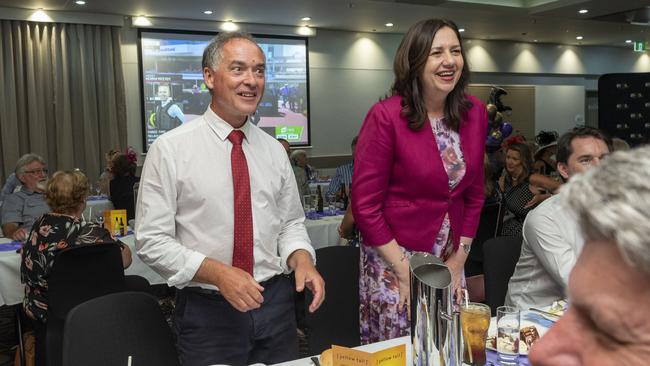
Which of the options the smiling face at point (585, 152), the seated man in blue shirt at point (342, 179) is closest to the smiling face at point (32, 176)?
the seated man in blue shirt at point (342, 179)

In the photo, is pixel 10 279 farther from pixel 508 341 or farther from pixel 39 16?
pixel 39 16

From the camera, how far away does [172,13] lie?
8.87 metres

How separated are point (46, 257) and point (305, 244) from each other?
1.84 m

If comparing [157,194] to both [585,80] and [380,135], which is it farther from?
[585,80]

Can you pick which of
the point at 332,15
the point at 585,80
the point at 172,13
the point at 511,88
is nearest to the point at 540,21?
the point at 511,88

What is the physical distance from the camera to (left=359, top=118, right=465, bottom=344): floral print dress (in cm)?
219

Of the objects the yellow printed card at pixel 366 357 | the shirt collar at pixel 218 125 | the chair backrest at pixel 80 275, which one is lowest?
the chair backrest at pixel 80 275

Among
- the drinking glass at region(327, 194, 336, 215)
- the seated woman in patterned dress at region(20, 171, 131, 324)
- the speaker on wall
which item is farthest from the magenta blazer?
the drinking glass at region(327, 194, 336, 215)

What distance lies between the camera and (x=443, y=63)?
2.10m

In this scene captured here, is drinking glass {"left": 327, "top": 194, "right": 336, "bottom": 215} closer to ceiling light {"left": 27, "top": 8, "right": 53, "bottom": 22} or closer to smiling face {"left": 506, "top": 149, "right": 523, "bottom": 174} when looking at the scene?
smiling face {"left": 506, "top": 149, "right": 523, "bottom": 174}

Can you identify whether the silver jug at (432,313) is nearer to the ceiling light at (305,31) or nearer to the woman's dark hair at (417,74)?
the woman's dark hair at (417,74)

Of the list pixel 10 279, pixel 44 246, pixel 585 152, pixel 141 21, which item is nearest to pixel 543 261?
pixel 585 152

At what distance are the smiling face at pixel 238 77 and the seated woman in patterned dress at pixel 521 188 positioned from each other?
114 inches

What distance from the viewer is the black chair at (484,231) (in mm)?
4387
